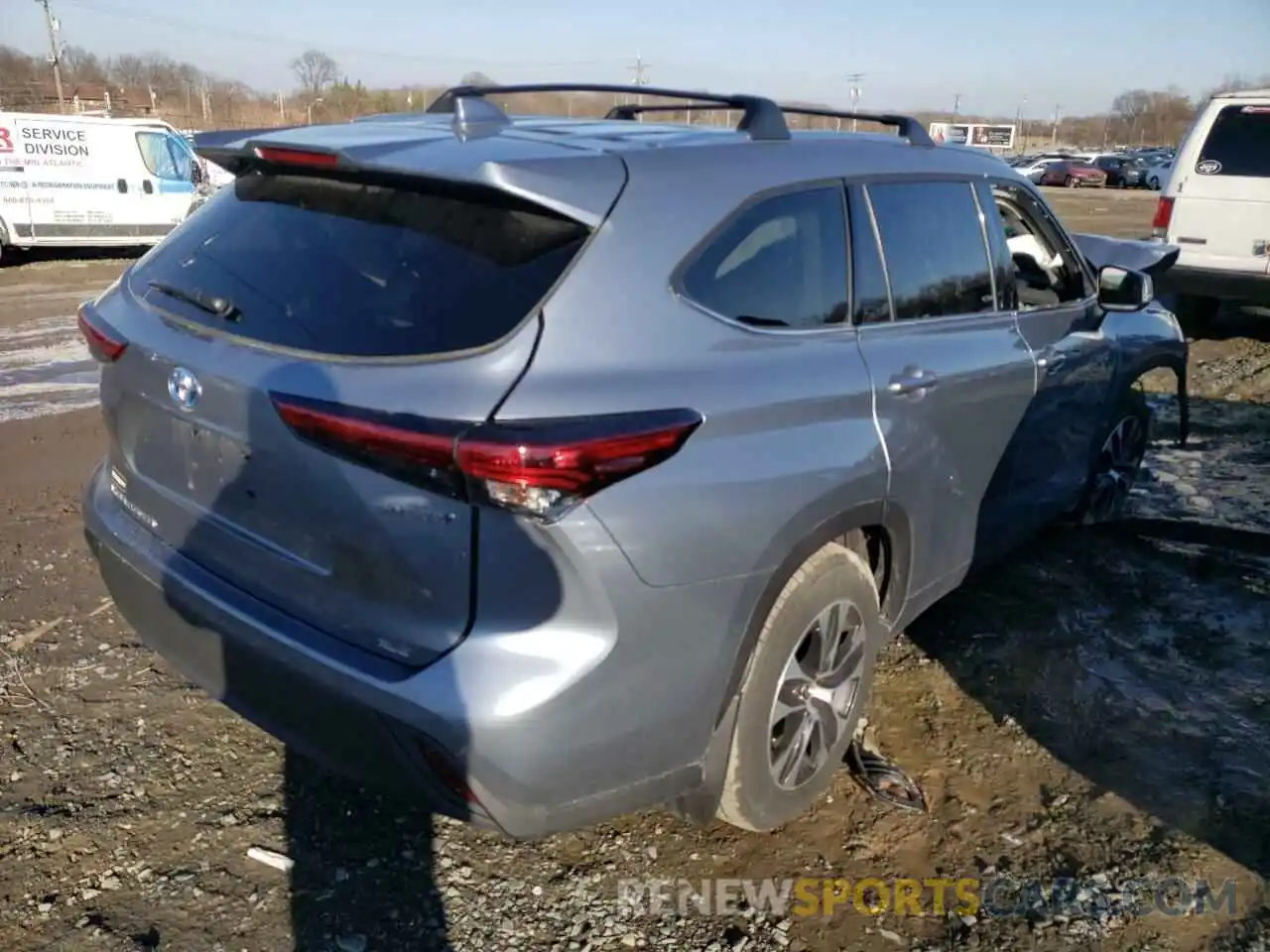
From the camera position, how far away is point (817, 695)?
2848 mm

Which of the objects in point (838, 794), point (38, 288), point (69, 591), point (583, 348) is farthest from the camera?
point (38, 288)

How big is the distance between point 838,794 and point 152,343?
232cm

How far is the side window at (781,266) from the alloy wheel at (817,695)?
Result: 806 mm

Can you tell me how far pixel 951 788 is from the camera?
317cm

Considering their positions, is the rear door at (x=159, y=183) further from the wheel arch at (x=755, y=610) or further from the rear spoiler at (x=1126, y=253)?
the wheel arch at (x=755, y=610)

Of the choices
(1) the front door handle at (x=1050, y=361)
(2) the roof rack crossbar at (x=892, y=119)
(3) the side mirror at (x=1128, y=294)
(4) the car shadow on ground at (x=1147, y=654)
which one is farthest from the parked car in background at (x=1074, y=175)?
(2) the roof rack crossbar at (x=892, y=119)

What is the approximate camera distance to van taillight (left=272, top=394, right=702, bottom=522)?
1.99 metres

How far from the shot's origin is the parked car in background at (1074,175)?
46875mm

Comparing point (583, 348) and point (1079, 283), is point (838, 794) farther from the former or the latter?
point (1079, 283)

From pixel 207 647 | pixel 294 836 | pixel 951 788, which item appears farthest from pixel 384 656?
pixel 951 788

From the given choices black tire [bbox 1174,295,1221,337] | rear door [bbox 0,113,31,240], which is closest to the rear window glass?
black tire [bbox 1174,295,1221,337]

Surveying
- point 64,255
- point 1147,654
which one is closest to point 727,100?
point 1147,654

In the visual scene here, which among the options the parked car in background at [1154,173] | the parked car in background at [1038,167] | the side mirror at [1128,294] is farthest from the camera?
the parked car in background at [1038,167]

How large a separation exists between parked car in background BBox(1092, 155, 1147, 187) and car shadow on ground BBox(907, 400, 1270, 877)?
4760 cm
